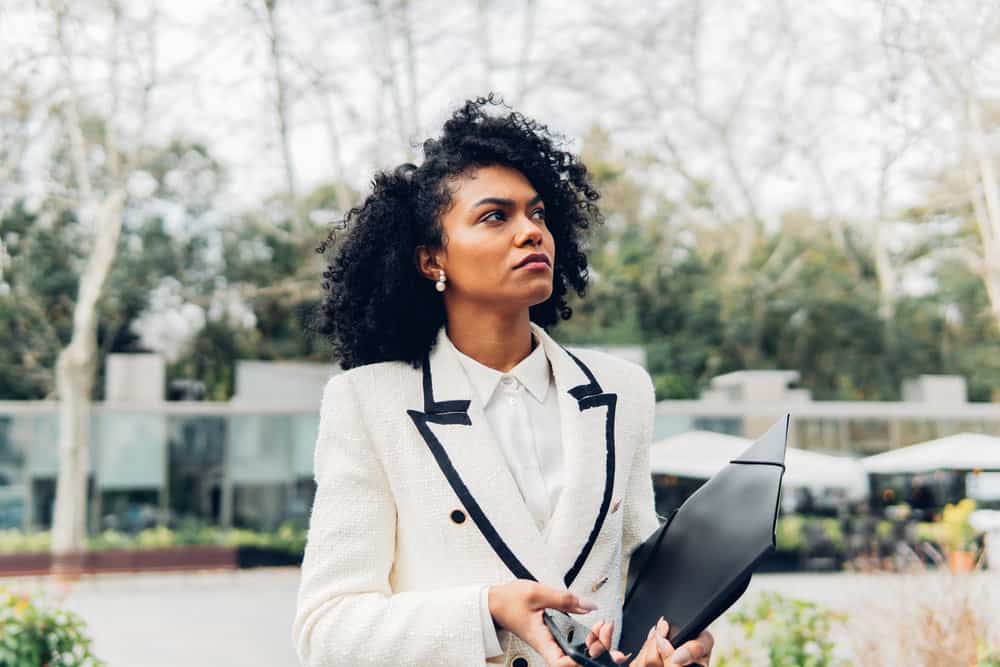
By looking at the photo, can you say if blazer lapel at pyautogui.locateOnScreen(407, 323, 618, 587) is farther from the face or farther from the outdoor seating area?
the outdoor seating area

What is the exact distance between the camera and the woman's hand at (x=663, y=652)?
49.8 inches

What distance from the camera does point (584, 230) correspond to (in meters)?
2.02

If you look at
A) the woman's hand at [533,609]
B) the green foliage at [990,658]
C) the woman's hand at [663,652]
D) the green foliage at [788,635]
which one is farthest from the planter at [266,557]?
the woman's hand at [663,652]

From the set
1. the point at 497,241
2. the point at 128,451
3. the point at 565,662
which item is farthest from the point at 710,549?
the point at 128,451

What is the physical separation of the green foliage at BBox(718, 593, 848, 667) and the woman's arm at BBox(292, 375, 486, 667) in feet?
10.9

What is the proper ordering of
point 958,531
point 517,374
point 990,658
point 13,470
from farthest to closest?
1. point 13,470
2. point 958,531
3. point 990,658
4. point 517,374

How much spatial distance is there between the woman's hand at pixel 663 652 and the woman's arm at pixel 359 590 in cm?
24

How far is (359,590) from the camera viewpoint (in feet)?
4.82

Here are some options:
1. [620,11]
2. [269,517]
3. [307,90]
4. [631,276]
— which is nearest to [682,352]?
[631,276]

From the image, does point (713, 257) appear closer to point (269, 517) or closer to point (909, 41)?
point (269, 517)

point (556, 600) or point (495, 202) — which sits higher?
point (495, 202)

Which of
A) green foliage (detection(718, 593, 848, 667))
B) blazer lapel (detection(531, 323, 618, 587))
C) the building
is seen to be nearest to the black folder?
blazer lapel (detection(531, 323, 618, 587))

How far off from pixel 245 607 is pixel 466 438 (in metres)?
11.8

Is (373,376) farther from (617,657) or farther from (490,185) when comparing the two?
(617,657)
